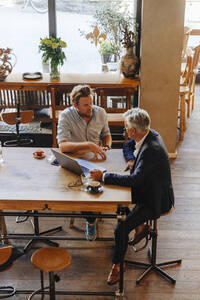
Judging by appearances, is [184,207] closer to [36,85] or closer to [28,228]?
[28,228]

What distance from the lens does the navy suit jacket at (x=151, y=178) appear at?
107 inches

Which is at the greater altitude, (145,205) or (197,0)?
(197,0)

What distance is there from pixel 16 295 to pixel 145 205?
111 cm

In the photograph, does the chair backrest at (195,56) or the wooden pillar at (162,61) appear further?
the chair backrest at (195,56)

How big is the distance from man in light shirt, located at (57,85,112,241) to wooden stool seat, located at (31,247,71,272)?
0.92 metres

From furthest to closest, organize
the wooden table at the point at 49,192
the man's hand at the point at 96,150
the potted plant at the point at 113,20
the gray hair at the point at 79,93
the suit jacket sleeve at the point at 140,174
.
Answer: the potted plant at the point at 113,20 < the gray hair at the point at 79,93 < the man's hand at the point at 96,150 < the suit jacket sleeve at the point at 140,174 < the wooden table at the point at 49,192

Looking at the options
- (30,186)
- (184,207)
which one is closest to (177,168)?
(184,207)

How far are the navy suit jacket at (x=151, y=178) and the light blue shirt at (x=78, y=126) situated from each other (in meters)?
0.80

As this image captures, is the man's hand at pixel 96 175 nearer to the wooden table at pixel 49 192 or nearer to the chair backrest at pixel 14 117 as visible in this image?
the wooden table at pixel 49 192

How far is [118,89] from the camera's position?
4.68 m

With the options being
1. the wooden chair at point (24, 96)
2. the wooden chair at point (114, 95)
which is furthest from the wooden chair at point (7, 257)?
the wooden chair at point (24, 96)

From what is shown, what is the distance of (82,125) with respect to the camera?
3516 mm

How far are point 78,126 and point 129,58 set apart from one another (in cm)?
187

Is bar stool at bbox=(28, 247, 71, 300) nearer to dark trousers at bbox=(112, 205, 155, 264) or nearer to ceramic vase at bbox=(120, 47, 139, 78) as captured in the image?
dark trousers at bbox=(112, 205, 155, 264)
